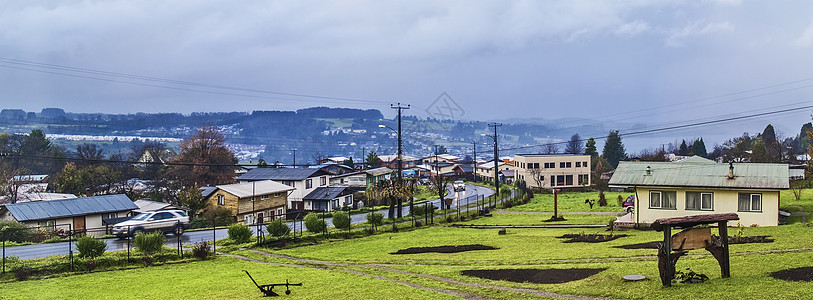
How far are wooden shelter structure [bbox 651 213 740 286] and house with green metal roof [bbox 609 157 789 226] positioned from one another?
18.0 meters

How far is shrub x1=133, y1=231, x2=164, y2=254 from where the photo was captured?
2314cm

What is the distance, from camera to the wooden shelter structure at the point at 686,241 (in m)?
12.6

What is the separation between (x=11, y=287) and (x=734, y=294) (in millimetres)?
18968

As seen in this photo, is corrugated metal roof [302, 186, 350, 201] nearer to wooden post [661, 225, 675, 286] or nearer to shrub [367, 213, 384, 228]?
shrub [367, 213, 384, 228]

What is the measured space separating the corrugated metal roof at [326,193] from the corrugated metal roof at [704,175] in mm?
32442

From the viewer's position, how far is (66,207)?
38.3 meters

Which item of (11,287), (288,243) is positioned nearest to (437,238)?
(288,243)

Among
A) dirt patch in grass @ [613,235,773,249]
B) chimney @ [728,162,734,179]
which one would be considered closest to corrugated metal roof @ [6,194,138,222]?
dirt patch in grass @ [613,235,773,249]

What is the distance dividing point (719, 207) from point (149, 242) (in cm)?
2646

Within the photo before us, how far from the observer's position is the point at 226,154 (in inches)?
3066

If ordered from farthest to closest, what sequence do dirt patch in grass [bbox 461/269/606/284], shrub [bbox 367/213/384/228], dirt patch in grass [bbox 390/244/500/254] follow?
shrub [bbox 367/213/384/228]
dirt patch in grass [bbox 390/244/500/254]
dirt patch in grass [bbox 461/269/606/284]

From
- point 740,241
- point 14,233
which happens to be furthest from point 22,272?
point 740,241

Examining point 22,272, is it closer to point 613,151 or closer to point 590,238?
point 590,238

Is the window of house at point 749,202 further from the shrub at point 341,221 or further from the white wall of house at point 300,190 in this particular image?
the white wall of house at point 300,190
